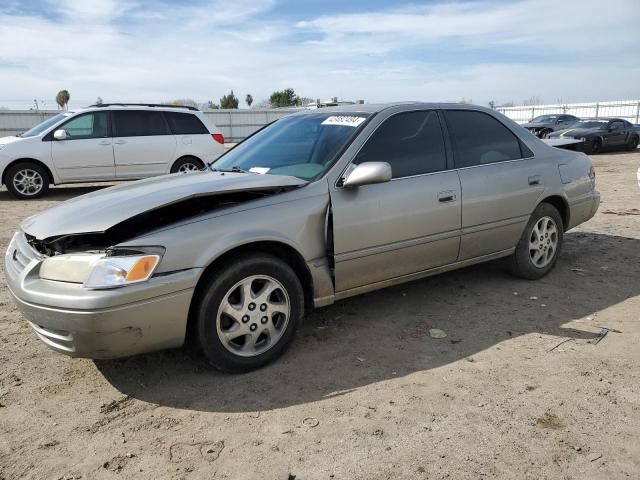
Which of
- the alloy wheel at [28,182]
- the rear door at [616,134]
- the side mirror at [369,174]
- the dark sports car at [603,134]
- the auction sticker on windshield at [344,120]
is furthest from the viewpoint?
the rear door at [616,134]

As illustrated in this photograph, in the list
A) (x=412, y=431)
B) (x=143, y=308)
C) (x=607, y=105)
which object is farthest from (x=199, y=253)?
(x=607, y=105)

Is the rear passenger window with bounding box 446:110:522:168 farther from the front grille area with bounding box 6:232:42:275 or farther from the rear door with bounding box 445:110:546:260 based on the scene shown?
the front grille area with bounding box 6:232:42:275

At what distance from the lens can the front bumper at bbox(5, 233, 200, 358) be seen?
2811mm

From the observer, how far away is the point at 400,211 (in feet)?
12.7

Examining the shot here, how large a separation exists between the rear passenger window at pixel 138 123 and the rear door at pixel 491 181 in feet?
26.2

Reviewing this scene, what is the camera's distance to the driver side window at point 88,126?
1042 cm

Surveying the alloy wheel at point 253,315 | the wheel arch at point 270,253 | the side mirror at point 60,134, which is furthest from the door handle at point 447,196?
the side mirror at point 60,134

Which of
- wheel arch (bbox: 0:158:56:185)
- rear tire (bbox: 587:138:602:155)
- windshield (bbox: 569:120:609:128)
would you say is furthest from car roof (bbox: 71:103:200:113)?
windshield (bbox: 569:120:609:128)

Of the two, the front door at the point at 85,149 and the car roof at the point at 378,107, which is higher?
the car roof at the point at 378,107

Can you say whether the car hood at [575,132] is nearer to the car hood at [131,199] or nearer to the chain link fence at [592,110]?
the chain link fence at [592,110]

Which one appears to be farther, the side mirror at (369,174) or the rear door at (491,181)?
the rear door at (491,181)

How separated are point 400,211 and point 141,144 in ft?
27.3

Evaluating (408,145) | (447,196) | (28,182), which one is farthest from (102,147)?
(447,196)

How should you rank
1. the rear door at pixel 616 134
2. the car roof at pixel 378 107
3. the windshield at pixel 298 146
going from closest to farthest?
the windshield at pixel 298 146 < the car roof at pixel 378 107 < the rear door at pixel 616 134
